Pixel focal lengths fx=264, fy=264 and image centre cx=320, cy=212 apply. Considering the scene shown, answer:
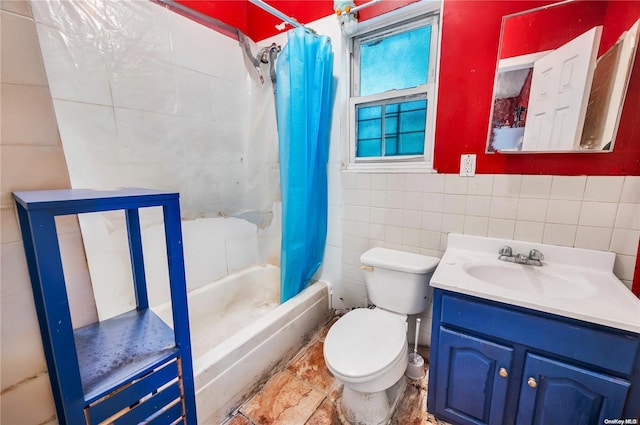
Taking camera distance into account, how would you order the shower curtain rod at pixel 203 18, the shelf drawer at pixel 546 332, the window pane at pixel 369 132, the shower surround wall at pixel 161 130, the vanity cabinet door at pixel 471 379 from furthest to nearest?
1. the window pane at pixel 369 132
2. the shower curtain rod at pixel 203 18
3. the shower surround wall at pixel 161 130
4. the vanity cabinet door at pixel 471 379
5. the shelf drawer at pixel 546 332

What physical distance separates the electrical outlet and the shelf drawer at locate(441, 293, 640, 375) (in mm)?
679

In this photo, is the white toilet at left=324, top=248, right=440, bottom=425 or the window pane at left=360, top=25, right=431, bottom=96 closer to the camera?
the white toilet at left=324, top=248, right=440, bottom=425

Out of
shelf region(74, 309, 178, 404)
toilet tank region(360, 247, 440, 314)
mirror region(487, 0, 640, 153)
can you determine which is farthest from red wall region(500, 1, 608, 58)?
shelf region(74, 309, 178, 404)

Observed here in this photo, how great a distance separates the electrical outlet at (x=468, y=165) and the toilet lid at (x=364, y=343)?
2.81 feet

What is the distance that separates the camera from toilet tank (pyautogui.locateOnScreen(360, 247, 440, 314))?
142cm

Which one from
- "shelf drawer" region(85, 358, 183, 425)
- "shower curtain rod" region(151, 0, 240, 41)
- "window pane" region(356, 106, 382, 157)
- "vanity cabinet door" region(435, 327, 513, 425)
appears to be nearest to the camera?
"shelf drawer" region(85, 358, 183, 425)

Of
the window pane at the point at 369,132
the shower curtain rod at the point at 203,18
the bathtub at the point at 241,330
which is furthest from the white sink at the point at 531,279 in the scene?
the shower curtain rod at the point at 203,18

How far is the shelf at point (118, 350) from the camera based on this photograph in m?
0.69

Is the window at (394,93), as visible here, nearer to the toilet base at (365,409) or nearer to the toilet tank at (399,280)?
the toilet tank at (399,280)

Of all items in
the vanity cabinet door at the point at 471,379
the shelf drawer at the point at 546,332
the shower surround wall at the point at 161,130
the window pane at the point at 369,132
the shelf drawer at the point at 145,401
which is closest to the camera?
the shelf drawer at the point at 145,401

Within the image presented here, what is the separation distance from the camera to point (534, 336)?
37.9 inches

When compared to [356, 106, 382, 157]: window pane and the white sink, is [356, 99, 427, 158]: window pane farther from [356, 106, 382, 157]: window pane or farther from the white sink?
the white sink

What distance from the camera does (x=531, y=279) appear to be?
120 centimetres

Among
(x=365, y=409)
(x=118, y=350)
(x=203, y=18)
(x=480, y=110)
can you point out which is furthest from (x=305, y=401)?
(x=203, y=18)
